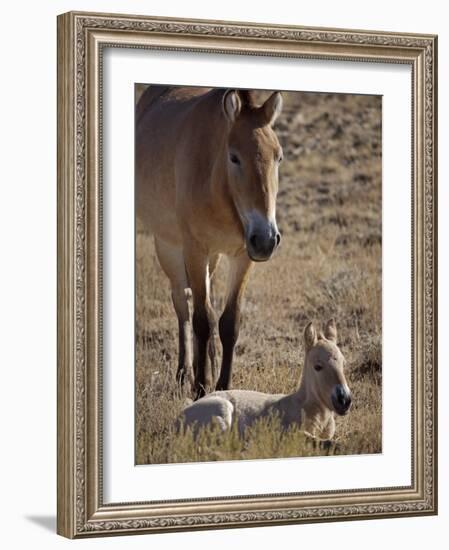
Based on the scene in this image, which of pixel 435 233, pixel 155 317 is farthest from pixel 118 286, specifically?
pixel 435 233

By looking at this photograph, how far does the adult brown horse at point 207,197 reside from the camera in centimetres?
739

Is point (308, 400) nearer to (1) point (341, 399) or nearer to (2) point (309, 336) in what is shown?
(1) point (341, 399)

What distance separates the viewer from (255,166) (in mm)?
7500

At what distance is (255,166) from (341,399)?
1.34 metres

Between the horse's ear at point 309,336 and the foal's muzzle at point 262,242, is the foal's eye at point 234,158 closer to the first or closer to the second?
the foal's muzzle at point 262,242

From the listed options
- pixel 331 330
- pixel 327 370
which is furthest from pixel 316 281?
pixel 327 370

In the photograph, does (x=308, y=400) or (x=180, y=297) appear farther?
(x=308, y=400)

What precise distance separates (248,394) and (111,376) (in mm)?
830

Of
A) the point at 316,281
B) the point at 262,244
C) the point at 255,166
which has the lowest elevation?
the point at 316,281

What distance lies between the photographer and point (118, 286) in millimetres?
7027

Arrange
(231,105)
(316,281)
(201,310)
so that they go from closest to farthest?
1. (231,105)
2. (201,310)
3. (316,281)

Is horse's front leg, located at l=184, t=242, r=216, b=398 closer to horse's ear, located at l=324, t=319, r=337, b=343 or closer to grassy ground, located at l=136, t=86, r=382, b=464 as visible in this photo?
Result: grassy ground, located at l=136, t=86, r=382, b=464

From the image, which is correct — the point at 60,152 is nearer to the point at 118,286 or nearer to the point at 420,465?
the point at 118,286

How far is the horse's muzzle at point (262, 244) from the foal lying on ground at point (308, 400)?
480mm
